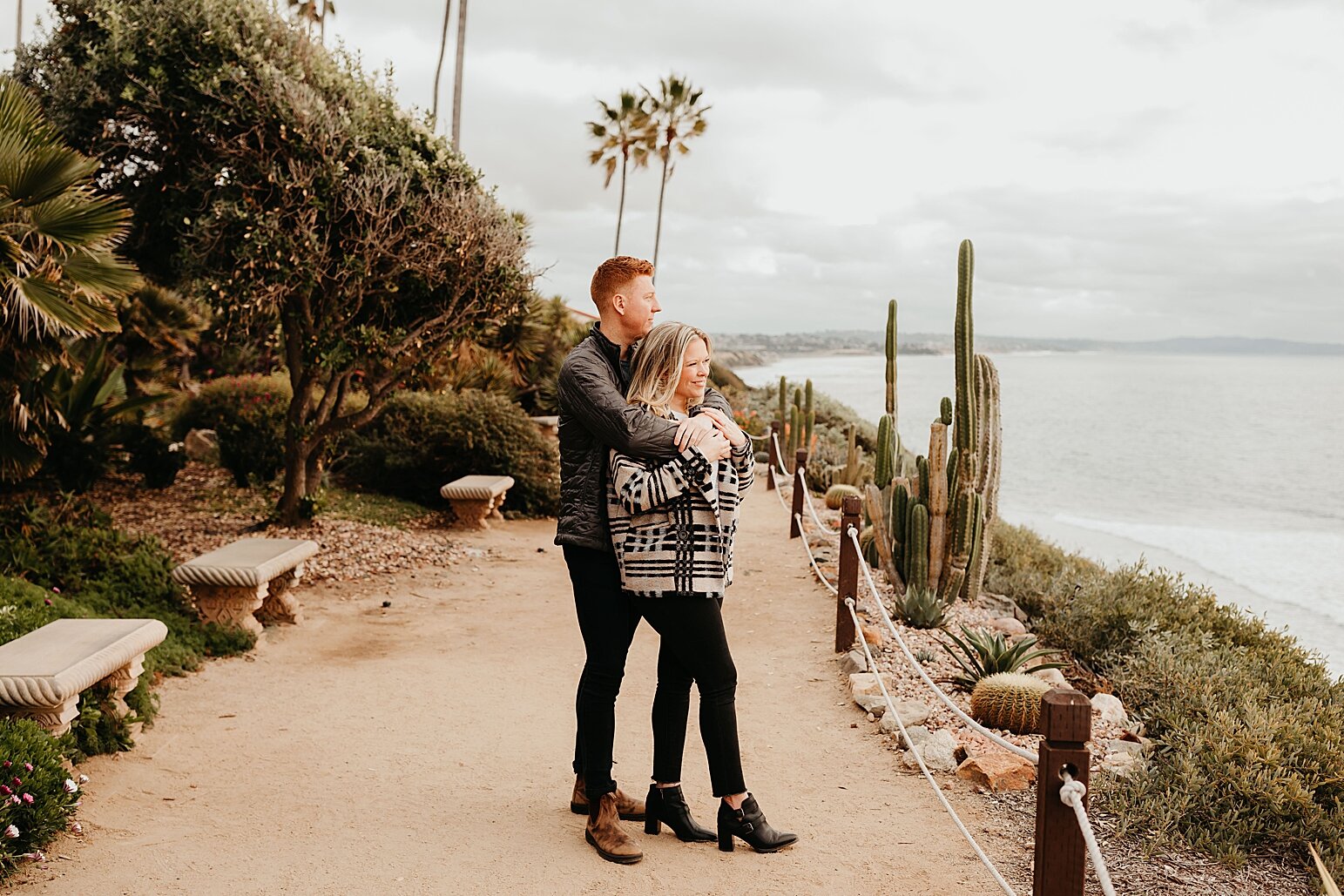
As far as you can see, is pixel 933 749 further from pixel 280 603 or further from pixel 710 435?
pixel 280 603

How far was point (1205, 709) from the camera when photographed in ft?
19.6

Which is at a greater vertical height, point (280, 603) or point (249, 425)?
point (249, 425)

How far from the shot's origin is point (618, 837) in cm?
380

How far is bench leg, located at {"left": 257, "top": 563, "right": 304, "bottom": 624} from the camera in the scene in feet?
25.2

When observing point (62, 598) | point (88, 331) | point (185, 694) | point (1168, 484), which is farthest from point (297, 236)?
point (1168, 484)

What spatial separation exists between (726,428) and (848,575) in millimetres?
3334

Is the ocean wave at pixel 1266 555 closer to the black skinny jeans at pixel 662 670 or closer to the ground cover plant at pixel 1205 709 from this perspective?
the ground cover plant at pixel 1205 709

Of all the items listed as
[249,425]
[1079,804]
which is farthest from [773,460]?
[1079,804]

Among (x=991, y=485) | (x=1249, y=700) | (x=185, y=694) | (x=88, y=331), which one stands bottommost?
(x=185, y=694)

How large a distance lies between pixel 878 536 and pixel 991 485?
962 mm

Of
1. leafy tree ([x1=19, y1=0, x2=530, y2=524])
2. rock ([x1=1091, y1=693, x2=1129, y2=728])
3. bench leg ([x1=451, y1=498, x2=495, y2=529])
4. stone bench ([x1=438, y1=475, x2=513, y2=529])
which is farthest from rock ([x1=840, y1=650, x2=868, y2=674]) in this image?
bench leg ([x1=451, y1=498, x2=495, y2=529])

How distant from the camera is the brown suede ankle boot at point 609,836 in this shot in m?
3.77

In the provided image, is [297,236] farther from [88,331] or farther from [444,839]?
[444,839]

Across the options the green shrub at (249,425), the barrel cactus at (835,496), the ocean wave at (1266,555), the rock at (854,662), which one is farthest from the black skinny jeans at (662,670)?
the ocean wave at (1266,555)
